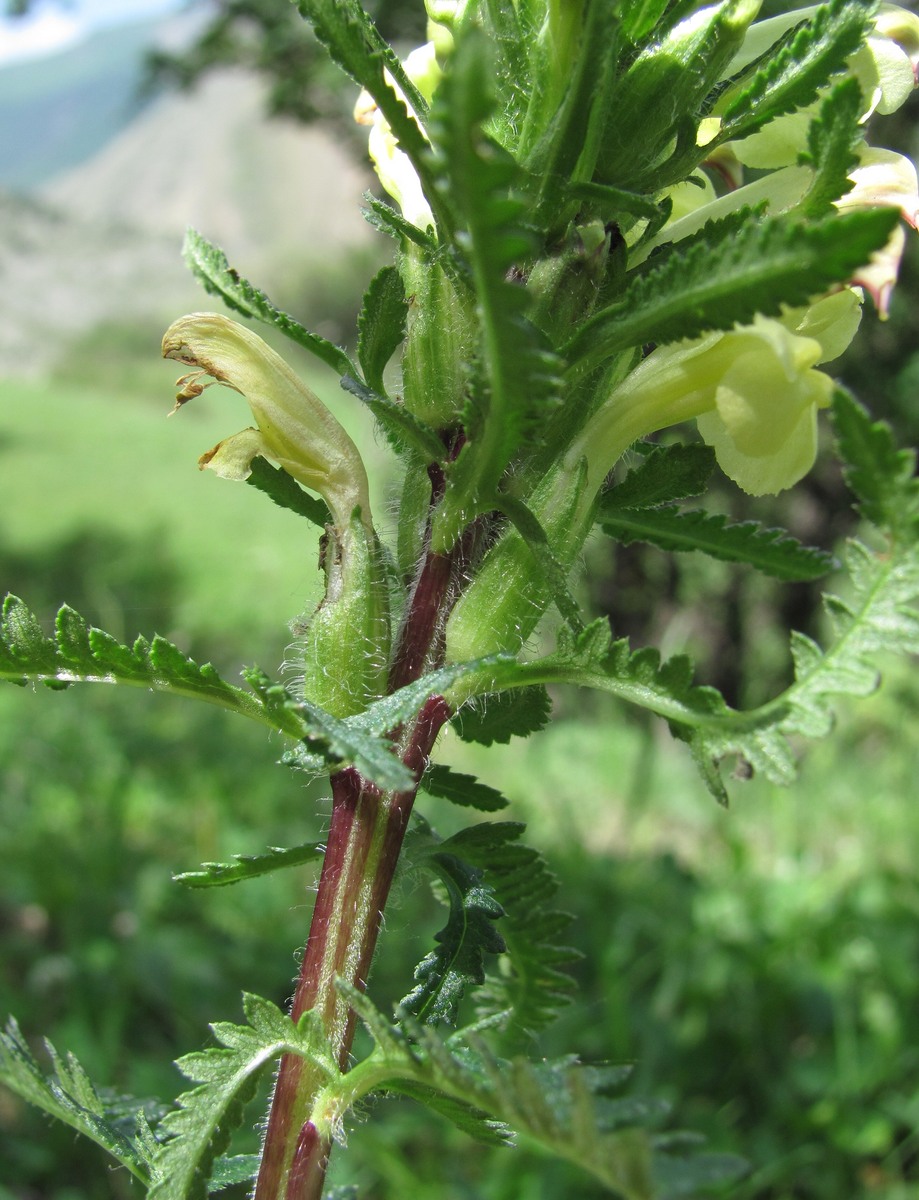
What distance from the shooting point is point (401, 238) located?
579 mm

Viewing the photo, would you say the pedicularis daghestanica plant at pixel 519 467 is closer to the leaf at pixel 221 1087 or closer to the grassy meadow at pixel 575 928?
the leaf at pixel 221 1087

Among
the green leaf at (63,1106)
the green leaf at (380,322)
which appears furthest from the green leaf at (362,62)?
the green leaf at (63,1106)

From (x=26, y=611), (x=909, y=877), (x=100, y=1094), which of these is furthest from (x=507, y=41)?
(x=909, y=877)

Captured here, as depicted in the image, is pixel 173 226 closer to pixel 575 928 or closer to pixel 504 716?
pixel 575 928

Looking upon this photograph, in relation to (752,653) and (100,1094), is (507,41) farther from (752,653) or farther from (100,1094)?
(752,653)

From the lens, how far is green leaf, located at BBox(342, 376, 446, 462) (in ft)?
1.64

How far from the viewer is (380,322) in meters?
0.59

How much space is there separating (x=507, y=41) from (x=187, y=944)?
2101mm

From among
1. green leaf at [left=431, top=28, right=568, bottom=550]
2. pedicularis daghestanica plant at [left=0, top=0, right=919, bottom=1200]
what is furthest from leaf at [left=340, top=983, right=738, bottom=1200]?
green leaf at [left=431, top=28, right=568, bottom=550]

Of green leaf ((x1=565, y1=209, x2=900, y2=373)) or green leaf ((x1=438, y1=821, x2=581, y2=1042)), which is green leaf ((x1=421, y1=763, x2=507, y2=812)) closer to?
green leaf ((x1=438, y1=821, x2=581, y2=1042))

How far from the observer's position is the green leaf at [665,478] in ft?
1.89

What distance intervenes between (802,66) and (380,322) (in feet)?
0.83

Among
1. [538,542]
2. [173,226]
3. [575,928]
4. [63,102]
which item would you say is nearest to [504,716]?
[538,542]

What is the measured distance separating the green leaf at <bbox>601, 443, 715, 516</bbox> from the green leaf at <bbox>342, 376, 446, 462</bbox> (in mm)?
112
